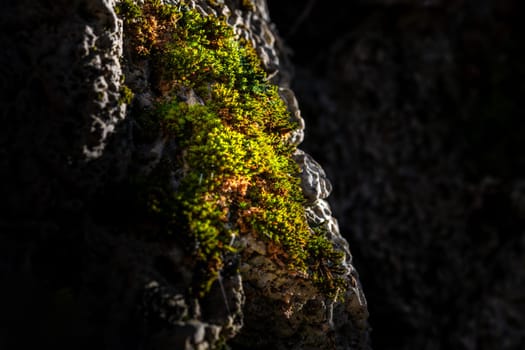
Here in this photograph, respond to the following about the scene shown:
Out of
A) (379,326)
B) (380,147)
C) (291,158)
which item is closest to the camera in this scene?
(291,158)

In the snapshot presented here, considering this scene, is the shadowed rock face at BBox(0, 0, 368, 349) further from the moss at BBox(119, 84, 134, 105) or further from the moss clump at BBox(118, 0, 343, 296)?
the moss clump at BBox(118, 0, 343, 296)

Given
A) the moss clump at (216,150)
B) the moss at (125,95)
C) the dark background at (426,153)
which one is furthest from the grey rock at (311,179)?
the dark background at (426,153)

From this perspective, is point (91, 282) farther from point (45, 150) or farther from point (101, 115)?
point (101, 115)

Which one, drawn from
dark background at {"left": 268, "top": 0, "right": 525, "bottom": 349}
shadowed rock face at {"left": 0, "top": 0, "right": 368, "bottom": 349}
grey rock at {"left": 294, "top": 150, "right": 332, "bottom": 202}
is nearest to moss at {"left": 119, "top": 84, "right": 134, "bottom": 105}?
shadowed rock face at {"left": 0, "top": 0, "right": 368, "bottom": 349}

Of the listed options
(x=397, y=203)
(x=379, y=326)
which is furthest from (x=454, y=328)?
(x=397, y=203)

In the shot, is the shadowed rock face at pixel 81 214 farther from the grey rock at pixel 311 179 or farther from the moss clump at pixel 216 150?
the grey rock at pixel 311 179

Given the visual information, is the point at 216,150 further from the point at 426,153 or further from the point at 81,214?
the point at 426,153
